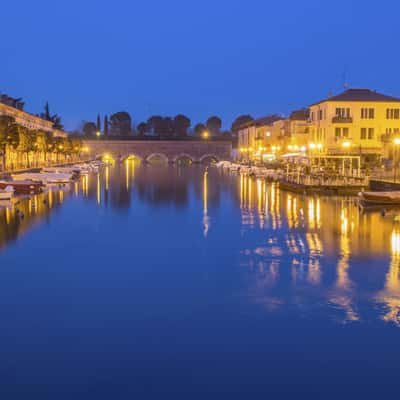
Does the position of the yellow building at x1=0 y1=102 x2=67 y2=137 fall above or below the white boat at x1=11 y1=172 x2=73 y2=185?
above

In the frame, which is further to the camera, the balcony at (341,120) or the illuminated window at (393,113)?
the illuminated window at (393,113)

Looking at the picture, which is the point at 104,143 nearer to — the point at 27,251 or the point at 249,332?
the point at 27,251

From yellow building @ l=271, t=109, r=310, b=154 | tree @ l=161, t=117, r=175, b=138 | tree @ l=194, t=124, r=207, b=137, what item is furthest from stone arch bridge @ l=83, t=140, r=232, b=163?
tree @ l=194, t=124, r=207, b=137

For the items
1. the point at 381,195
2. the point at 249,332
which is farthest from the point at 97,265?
the point at 381,195

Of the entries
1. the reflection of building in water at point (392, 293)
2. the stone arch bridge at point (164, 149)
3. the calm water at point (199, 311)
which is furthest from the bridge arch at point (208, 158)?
the reflection of building in water at point (392, 293)

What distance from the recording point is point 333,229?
2448 cm

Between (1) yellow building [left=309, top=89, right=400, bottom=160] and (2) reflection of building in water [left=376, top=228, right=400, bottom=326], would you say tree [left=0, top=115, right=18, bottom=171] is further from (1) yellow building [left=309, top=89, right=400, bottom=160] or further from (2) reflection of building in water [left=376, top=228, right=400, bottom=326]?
(2) reflection of building in water [left=376, top=228, right=400, bottom=326]

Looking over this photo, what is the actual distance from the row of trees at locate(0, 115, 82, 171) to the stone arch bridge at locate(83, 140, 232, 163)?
30.1 metres

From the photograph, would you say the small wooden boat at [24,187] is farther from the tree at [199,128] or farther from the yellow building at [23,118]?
the tree at [199,128]

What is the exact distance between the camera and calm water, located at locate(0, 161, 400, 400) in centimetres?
913

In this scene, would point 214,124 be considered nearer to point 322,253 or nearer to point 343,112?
point 343,112

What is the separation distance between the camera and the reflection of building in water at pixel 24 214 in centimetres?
2294

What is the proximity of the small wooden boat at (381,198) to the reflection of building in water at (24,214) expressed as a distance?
16.8 m

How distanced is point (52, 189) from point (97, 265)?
30.6 metres
